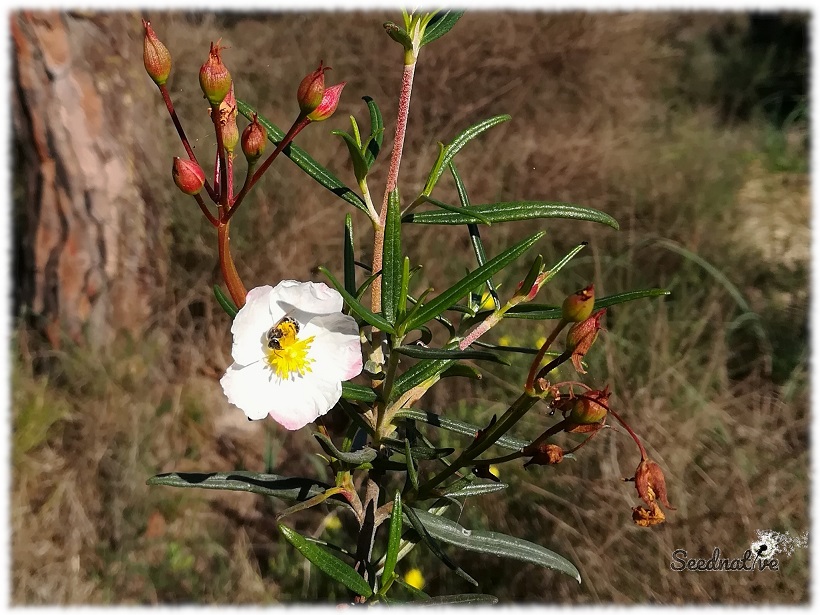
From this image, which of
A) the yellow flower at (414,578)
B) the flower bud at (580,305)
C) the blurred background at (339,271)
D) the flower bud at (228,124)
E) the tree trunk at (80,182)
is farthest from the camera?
the tree trunk at (80,182)

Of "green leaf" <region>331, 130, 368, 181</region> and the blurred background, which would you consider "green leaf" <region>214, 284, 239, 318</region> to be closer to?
"green leaf" <region>331, 130, 368, 181</region>

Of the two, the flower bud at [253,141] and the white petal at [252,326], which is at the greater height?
the flower bud at [253,141]

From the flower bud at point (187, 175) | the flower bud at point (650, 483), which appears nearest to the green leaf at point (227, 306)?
the flower bud at point (187, 175)

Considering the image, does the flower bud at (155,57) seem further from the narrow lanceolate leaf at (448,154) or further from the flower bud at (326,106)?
the narrow lanceolate leaf at (448,154)

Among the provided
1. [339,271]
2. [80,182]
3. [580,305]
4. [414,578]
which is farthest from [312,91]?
[80,182]

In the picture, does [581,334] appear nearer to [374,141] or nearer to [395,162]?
[395,162]

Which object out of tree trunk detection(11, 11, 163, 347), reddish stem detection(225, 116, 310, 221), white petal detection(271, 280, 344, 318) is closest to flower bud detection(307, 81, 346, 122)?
reddish stem detection(225, 116, 310, 221)
